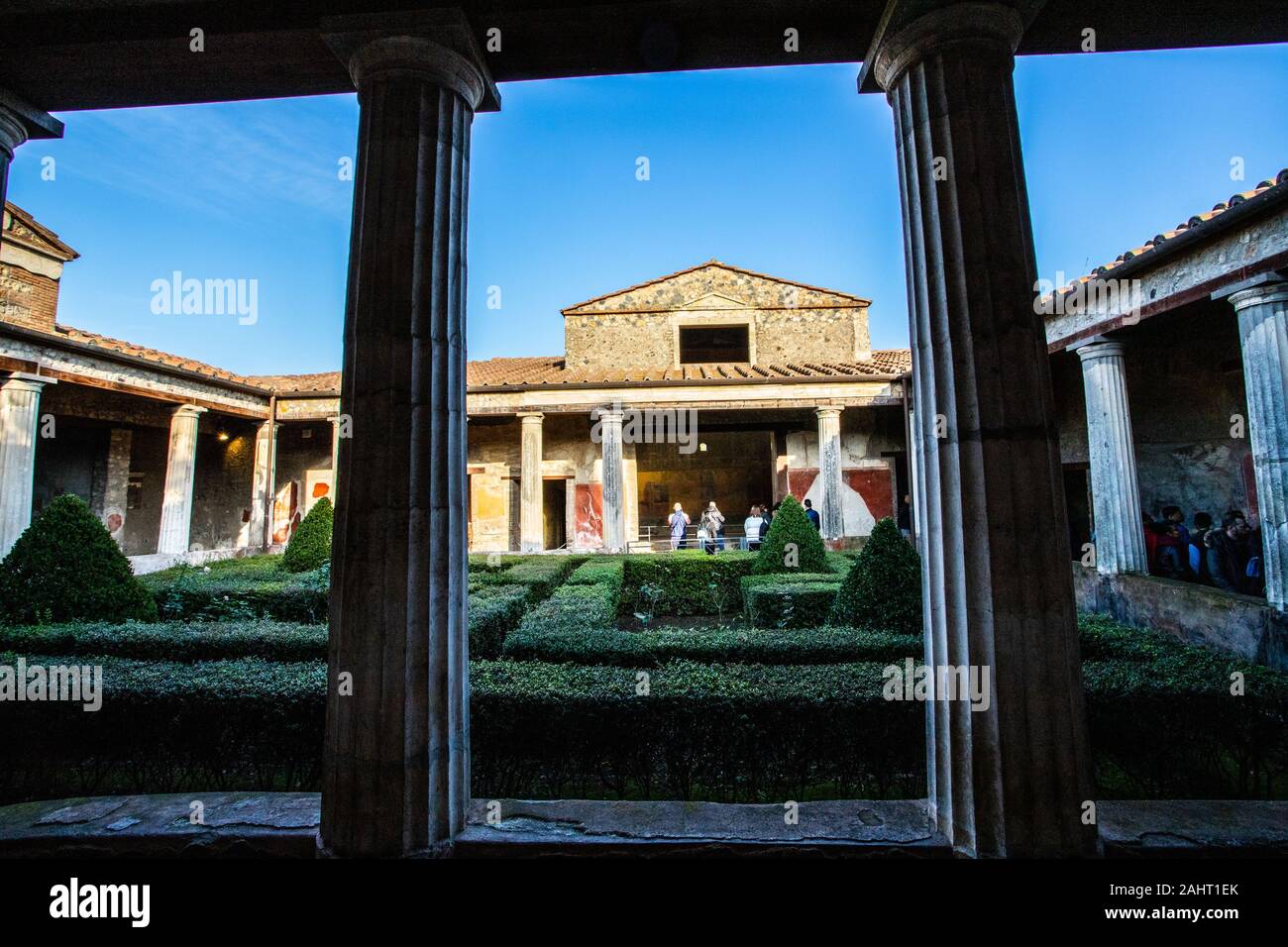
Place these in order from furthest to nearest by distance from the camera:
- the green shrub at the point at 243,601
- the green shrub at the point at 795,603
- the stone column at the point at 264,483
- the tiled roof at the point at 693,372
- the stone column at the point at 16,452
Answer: the stone column at the point at 264,483
the tiled roof at the point at 693,372
the stone column at the point at 16,452
the green shrub at the point at 243,601
the green shrub at the point at 795,603

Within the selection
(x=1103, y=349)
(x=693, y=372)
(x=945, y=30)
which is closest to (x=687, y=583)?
(x=1103, y=349)

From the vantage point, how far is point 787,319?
50.1 ft

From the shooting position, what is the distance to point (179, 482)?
12258 millimetres

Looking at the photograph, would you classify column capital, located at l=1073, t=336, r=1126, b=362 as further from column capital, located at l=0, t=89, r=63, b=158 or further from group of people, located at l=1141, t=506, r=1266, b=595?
column capital, located at l=0, t=89, r=63, b=158

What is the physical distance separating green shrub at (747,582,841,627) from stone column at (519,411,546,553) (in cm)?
755

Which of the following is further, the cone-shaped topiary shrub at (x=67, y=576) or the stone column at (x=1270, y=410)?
the cone-shaped topiary shrub at (x=67, y=576)

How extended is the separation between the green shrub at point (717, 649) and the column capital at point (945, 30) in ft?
10.7

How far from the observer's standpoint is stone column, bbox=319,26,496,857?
2109 millimetres

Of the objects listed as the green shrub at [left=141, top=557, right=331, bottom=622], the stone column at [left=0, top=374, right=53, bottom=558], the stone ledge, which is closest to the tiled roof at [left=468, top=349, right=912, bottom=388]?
the stone column at [left=0, top=374, right=53, bottom=558]

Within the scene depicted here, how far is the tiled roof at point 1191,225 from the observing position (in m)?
4.93

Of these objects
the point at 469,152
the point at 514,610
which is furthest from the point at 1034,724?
the point at 514,610

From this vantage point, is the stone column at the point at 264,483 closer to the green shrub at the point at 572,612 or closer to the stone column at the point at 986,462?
the green shrub at the point at 572,612

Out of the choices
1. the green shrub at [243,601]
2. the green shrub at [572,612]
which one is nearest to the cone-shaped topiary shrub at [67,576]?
the green shrub at [243,601]

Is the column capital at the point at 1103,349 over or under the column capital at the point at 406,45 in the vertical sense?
over
